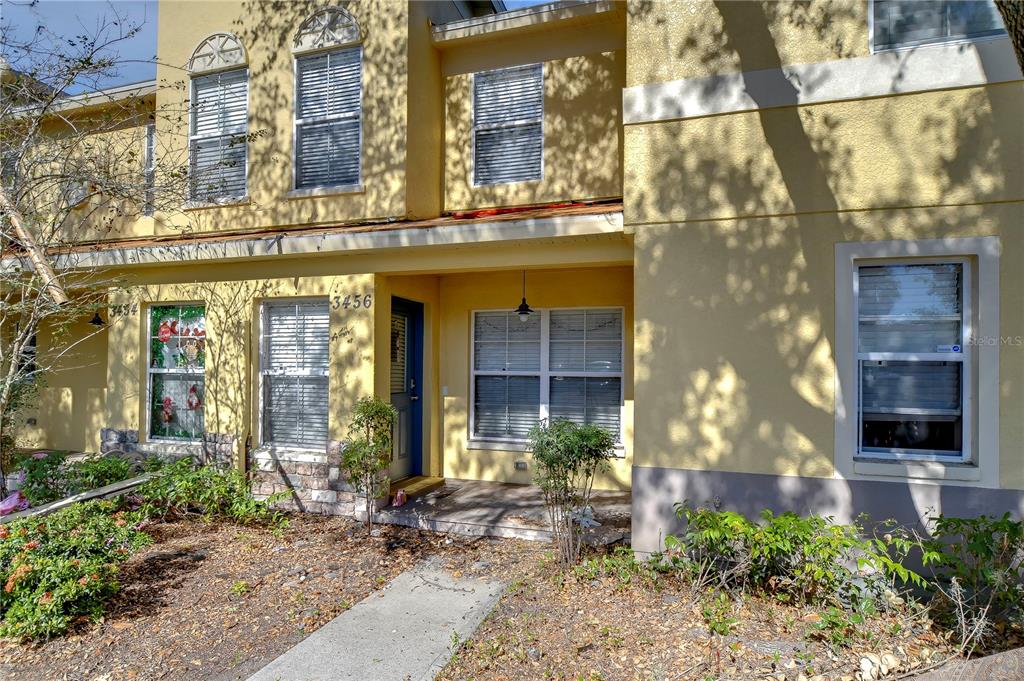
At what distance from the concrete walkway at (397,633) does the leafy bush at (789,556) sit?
170 centimetres

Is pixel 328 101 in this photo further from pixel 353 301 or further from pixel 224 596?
pixel 224 596

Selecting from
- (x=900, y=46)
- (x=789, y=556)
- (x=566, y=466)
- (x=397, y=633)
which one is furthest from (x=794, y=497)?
(x=900, y=46)

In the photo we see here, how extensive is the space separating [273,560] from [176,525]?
1.72 m

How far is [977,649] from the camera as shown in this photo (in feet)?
12.0

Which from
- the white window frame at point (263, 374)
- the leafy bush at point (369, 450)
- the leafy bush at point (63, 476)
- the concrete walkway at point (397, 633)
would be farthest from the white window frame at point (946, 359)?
the leafy bush at point (63, 476)

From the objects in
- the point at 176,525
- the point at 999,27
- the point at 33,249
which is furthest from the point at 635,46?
the point at 176,525

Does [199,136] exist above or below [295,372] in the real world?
above

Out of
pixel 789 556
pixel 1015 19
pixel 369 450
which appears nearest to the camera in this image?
pixel 1015 19

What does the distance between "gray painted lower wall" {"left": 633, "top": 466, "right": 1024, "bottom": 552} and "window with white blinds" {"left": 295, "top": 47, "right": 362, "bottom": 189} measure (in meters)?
5.14

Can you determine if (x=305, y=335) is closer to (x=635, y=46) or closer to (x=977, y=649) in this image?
(x=635, y=46)

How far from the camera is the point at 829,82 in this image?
481 cm

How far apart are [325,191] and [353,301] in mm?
1586

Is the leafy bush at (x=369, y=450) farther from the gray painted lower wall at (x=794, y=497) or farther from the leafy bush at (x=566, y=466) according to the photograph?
the gray painted lower wall at (x=794, y=497)

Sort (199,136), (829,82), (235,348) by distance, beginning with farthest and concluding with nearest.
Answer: (199,136)
(235,348)
(829,82)
